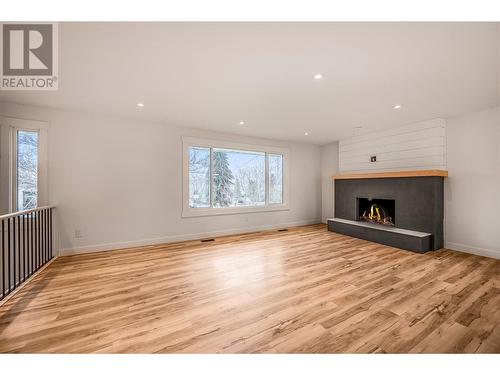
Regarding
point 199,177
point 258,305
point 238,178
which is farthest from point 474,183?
point 199,177

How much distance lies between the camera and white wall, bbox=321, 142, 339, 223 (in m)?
5.92

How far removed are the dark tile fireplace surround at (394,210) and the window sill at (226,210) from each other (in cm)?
145

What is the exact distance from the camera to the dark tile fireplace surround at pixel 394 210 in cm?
361

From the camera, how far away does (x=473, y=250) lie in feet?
11.3

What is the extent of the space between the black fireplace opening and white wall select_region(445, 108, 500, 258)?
906 mm

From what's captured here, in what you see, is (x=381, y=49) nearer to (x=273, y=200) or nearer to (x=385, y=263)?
(x=385, y=263)

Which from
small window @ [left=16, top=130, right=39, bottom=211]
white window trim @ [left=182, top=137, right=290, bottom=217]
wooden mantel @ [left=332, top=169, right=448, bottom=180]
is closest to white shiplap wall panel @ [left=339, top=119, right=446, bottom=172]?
wooden mantel @ [left=332, top=169, right=448, bottom=180]

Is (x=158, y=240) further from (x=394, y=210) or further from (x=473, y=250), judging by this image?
(x=473, y=250)

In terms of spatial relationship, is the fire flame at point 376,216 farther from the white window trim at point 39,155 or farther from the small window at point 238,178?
the white window trim at point 39,155

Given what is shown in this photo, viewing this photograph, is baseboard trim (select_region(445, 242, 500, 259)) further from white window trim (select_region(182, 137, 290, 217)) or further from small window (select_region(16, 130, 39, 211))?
small window (select_region(16, 130, 39, 211))

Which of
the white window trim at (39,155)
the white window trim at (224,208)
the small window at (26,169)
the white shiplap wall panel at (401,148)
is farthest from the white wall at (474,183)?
the small window at (26,169)

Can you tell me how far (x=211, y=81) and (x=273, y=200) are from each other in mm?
3782
